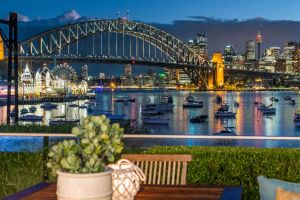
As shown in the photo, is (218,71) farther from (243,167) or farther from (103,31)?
(243,167)

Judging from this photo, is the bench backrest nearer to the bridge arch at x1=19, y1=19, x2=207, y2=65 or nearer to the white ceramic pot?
the white ceramic pot

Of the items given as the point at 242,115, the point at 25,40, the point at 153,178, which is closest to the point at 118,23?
the point at 25,40

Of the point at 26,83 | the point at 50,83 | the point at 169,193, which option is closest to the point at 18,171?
the point at 169,193

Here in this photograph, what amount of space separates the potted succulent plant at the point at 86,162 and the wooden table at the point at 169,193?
2.30 feet

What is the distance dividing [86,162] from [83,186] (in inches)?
4.0

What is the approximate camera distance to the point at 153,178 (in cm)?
422

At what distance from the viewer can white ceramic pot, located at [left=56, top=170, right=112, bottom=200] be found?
243 centimetres

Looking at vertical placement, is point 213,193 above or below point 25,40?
below

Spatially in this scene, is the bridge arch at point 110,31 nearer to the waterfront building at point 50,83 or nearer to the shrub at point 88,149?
the waterfront building at point 50,83

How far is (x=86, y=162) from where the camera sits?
97.0 inches

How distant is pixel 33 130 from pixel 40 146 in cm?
322

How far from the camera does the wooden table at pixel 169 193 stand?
3221mm

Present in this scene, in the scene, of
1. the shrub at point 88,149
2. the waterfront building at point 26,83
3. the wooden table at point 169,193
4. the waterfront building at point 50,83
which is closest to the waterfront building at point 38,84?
the waterfront building at point 50,83

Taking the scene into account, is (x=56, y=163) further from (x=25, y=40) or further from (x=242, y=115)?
(x=25, y=40)
